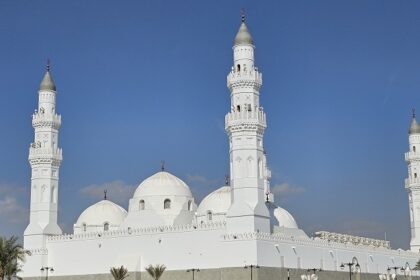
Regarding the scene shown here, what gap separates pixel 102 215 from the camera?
2356 inches

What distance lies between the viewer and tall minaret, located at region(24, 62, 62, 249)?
55.9 meters

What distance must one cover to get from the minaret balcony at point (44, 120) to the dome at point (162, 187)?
9.03 metres

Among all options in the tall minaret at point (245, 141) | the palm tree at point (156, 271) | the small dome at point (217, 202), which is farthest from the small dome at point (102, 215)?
the tall minaret at point (245, 141)

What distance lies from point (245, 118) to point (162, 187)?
11450mm

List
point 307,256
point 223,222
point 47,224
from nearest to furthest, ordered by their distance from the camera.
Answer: point 223,222 → point 307,256 → point 47,224

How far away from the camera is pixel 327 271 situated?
177 feet

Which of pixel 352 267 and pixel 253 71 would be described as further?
pixel 352 267

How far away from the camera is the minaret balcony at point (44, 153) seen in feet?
186

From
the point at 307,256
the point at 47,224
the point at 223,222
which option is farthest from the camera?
the point at 47,224

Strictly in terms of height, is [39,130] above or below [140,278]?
above

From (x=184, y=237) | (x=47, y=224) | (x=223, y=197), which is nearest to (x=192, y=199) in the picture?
(x=223, y=197)

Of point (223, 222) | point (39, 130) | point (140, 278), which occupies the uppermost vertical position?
point (39, 130)

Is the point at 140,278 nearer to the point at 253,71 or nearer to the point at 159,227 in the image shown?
the point at 159,227

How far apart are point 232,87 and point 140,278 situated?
15.9 metres
